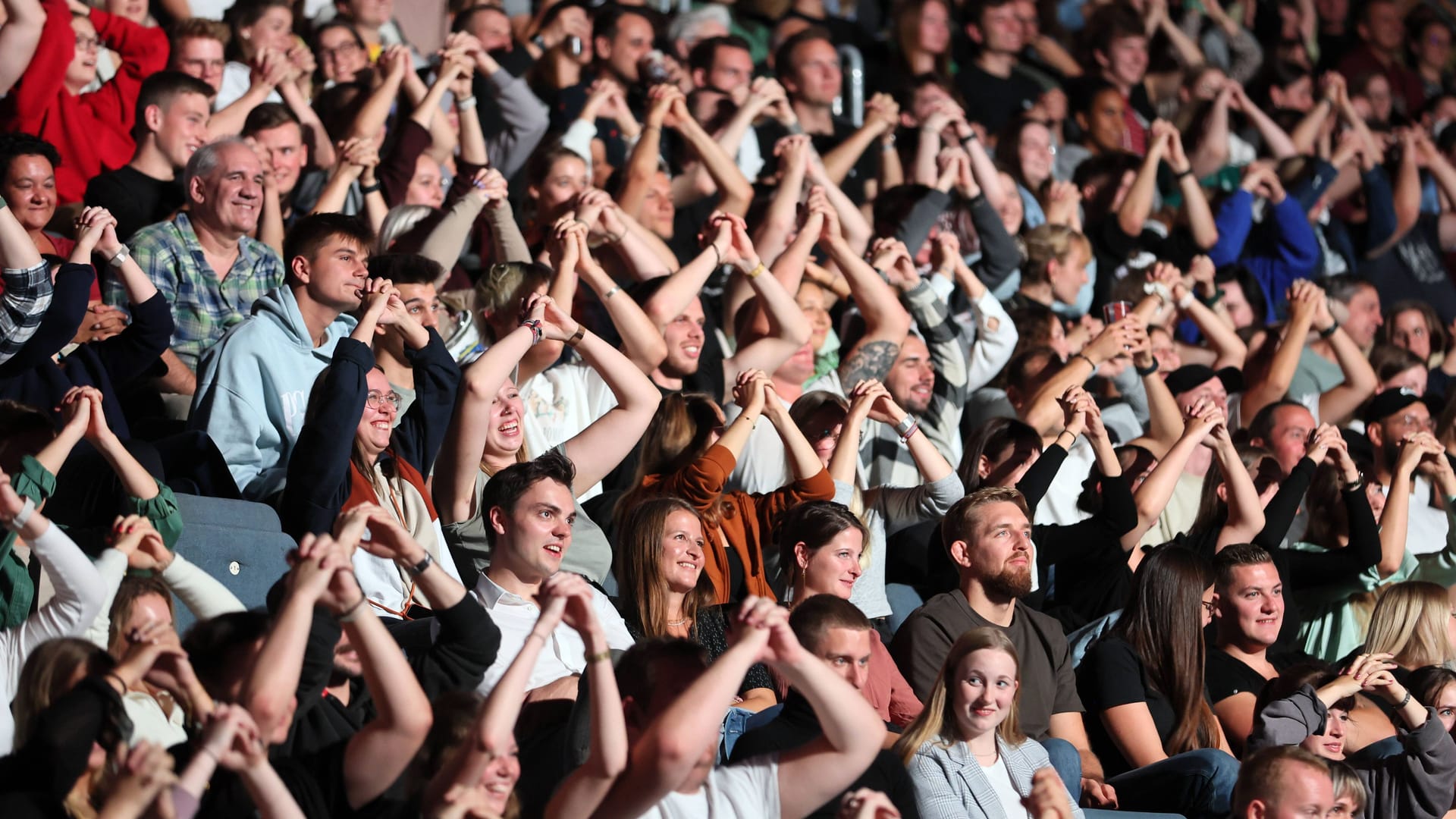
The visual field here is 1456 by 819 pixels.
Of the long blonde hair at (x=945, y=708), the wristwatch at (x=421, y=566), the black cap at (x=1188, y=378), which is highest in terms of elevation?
the wristwatch at (x=421, y=566)

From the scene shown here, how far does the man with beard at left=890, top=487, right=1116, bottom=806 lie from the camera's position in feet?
16.7

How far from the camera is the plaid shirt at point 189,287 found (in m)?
5.51

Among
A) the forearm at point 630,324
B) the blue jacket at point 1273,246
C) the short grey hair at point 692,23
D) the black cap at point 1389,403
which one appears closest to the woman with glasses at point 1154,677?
the forearm at point 630,324

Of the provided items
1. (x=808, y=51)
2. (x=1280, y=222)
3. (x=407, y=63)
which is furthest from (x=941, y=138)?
(x=407, y=63)

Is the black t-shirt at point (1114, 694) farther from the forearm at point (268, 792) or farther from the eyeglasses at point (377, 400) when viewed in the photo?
the forearm at point (268, 792)

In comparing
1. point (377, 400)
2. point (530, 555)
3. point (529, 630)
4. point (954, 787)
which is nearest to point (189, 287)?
point (377, 400)

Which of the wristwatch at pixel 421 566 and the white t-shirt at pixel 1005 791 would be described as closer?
the wristwatch at pixel 421 566

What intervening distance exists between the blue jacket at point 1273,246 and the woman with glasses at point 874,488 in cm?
347

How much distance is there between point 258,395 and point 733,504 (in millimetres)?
1397

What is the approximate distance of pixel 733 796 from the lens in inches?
149

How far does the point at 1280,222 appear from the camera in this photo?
8828mm

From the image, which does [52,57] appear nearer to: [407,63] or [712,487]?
[407,63]

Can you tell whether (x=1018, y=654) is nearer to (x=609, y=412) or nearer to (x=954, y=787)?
(x=954, y=787)

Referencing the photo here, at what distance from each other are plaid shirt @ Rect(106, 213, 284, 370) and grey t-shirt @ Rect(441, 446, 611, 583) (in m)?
0.99
